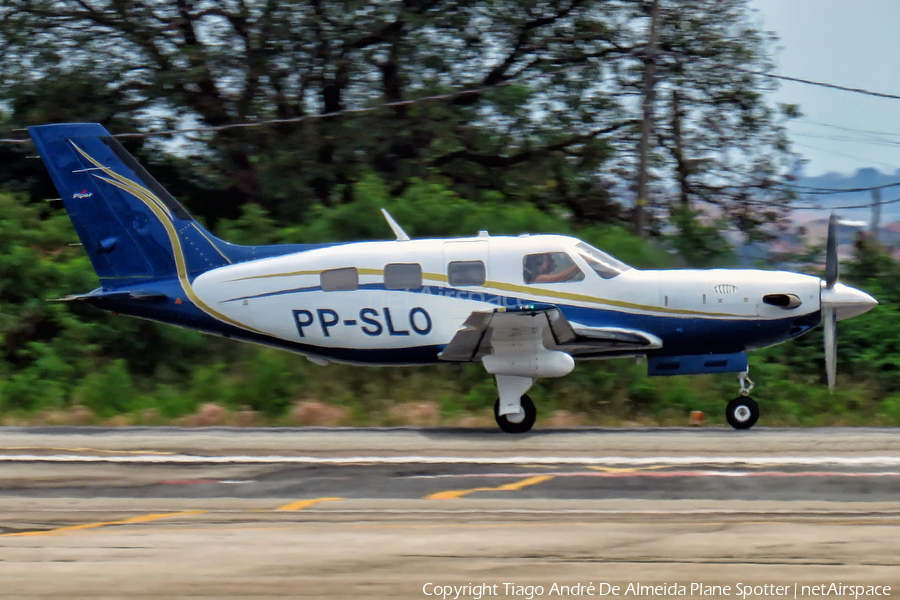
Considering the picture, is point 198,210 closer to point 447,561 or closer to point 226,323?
point 226,323

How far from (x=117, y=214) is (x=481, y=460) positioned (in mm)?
6183

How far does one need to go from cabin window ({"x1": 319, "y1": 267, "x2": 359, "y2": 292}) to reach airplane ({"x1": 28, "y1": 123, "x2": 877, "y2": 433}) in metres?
0.01

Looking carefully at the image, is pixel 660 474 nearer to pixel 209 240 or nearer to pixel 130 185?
pixel 209 240

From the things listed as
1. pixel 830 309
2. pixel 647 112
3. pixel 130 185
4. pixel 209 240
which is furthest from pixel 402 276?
pixel 647 112

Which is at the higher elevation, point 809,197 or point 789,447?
point 789,447

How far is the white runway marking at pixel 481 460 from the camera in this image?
9.28 metres

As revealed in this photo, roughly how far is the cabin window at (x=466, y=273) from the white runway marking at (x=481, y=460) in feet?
8.79

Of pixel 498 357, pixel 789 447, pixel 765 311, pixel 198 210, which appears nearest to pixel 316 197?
pixel 198 210

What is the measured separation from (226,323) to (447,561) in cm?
739

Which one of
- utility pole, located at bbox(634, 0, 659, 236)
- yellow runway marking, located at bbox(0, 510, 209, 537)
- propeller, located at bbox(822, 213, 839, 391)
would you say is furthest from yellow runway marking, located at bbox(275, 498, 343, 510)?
utility pole, located at bbox(634, 0, 659, 236)

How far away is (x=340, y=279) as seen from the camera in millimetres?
12336

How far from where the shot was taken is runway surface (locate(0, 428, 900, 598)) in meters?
5.62

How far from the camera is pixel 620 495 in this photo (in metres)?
8.01

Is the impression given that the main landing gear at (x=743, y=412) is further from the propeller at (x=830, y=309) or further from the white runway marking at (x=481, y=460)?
the white runway marking at (x=481, y=460)
